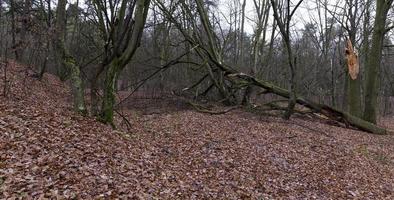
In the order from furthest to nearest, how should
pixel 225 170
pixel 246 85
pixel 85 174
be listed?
pixel 246 85 → pixel 225 170 → pixel 85 174

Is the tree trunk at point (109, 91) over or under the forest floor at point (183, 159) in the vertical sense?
over

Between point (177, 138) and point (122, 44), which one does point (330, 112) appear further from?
point (122, 44)

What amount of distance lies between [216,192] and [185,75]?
17732mm

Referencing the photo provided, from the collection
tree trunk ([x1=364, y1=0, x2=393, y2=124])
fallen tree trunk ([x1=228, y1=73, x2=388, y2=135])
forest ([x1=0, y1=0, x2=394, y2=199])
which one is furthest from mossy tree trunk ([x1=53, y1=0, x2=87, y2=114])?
tree trunk ([x1=364, y1=0, x2=393, y2=124])

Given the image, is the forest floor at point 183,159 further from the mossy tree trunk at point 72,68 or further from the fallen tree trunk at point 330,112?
the fallen tree trunk at point 330,112

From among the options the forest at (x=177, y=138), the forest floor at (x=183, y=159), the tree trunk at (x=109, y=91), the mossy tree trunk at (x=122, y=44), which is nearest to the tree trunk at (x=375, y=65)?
the forest at (x=177, y=138)

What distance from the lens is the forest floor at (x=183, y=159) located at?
531cm

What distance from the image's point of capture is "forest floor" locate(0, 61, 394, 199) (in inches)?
209

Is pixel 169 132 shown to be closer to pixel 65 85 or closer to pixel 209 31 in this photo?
pixel 209 31

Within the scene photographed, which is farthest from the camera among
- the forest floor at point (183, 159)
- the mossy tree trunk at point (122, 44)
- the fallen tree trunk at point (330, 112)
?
the fallen tree trunk at point (330, 112)

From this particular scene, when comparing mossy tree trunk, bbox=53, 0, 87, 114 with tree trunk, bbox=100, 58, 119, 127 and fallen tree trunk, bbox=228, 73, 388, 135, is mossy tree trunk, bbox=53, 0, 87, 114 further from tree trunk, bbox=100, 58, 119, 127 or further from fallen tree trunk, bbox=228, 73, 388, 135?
fallen tree trunk, bbox=228, 73, 388, 135

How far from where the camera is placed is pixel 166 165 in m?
7.14

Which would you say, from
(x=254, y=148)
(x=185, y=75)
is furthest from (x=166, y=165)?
(x=185, y=75)

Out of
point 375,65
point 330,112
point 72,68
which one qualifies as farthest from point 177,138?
point 375,65
